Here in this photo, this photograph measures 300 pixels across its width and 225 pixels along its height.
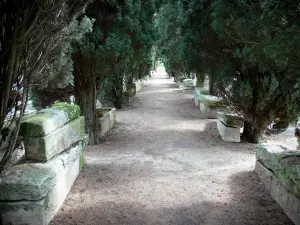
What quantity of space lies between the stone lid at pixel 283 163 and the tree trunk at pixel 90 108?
4.93m

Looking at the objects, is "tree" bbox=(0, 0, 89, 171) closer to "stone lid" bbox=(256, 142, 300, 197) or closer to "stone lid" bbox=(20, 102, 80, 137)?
"stone lid" bbox=(20, 102, 80, 137)

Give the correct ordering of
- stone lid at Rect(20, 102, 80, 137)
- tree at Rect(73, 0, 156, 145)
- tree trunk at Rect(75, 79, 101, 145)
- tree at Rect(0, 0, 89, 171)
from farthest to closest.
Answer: tree trunk at Rect(75, 79, 101, 145), tree at Rect(73, 0, 156, 145), stone lid at Rect(20, 102, 80, 137), tree at Rect(0, 0, 89, 171)

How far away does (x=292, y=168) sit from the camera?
11.2 feet

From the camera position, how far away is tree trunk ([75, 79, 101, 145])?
302 inches

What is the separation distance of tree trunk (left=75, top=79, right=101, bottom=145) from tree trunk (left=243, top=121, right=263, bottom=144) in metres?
4.59

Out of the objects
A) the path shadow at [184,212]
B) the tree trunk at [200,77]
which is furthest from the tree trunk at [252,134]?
the tree trunk at [200,77]

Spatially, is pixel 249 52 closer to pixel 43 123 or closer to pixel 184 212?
pixel 184 212

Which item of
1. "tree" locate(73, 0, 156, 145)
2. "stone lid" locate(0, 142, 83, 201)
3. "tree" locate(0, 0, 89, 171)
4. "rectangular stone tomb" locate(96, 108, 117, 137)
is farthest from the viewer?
"rectangular stone tomb" locate(96, 108, 117, 137)

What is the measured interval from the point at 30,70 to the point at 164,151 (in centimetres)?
458

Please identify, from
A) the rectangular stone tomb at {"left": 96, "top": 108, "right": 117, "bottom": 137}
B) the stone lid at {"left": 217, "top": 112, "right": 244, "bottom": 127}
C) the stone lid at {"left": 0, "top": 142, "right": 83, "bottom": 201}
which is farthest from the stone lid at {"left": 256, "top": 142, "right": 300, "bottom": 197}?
the rectangular stone tomb at {"left": 96, "top": 108, "right": 117, "bottom": 137}

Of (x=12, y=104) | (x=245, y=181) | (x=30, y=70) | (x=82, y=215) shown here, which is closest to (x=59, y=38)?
(x=30, y=70)

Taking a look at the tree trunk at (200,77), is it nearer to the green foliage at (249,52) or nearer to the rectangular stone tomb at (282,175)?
the green foliage at (249,52)

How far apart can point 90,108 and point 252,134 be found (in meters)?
4.91

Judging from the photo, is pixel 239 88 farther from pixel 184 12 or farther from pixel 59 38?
Answer: pixel 59 38
